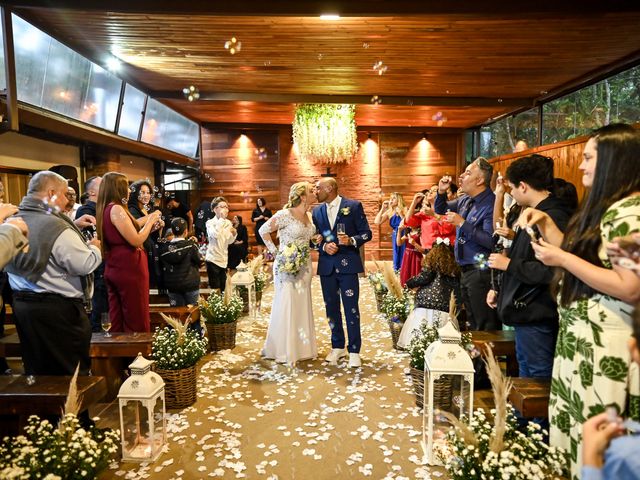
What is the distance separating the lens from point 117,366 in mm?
3959

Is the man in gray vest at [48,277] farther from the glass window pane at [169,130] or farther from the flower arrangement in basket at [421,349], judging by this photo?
the glass window pane at [169,130]

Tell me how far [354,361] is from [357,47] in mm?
3988

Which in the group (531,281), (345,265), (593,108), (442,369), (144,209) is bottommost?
(442,369)

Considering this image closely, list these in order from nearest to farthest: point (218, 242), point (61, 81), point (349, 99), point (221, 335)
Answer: point (221, 335) → point (61, 81) → point (218, 242) → point (349, 99)

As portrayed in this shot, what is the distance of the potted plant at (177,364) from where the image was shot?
11.8 ft

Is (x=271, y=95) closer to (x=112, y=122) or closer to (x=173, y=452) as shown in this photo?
(x=112, y=122)

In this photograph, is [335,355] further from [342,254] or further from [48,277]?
[48,277]

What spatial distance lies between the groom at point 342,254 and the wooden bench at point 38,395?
96.3 inches

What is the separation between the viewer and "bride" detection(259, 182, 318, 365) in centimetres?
461

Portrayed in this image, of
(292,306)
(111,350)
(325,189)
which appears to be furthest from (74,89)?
(292,306)

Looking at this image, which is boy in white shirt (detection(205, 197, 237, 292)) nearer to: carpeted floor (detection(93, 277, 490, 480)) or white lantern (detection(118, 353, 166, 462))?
carpeted floor (detection(93, 277, 490, 480))

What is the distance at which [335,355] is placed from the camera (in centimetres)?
475

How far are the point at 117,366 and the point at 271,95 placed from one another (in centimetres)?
624

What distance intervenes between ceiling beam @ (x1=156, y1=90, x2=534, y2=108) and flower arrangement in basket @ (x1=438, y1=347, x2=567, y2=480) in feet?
24.8
